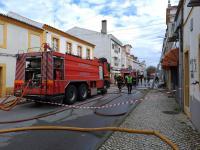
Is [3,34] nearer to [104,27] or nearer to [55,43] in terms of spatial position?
[55,43]

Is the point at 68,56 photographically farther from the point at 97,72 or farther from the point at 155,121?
the point at 155,121

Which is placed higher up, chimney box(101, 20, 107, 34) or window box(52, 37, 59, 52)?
chimney box(101, 20, 107, 34)

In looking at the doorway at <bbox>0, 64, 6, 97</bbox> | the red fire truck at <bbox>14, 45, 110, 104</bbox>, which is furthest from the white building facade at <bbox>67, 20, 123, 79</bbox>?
the red fire truck at <bbox>14, 45, 110, 104</bbox>

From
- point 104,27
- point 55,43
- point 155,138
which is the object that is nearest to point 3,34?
point 55,43

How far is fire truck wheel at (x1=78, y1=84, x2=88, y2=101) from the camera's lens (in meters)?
14.7

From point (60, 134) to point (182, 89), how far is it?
6092 millimetres

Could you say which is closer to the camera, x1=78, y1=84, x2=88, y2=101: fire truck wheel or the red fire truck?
the red fire truck

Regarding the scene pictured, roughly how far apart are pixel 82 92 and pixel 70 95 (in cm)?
174

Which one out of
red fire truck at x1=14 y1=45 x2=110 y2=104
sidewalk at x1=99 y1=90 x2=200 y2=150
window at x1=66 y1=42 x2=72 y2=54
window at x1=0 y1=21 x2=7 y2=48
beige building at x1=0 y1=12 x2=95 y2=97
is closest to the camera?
sidewalk at x1=99 y1=90 x2=200 y2=150

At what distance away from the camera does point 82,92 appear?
1508 centimetres

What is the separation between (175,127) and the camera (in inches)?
285

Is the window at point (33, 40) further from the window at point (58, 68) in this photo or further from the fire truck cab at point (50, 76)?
the window at point (58, 68)

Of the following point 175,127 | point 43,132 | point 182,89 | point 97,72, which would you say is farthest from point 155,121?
point 97,72

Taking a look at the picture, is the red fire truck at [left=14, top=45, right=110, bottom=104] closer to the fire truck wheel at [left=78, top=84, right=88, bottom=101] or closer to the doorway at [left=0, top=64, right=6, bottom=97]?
the fire truck wheel at [left=78, top=84, right=88, bottom=101]
